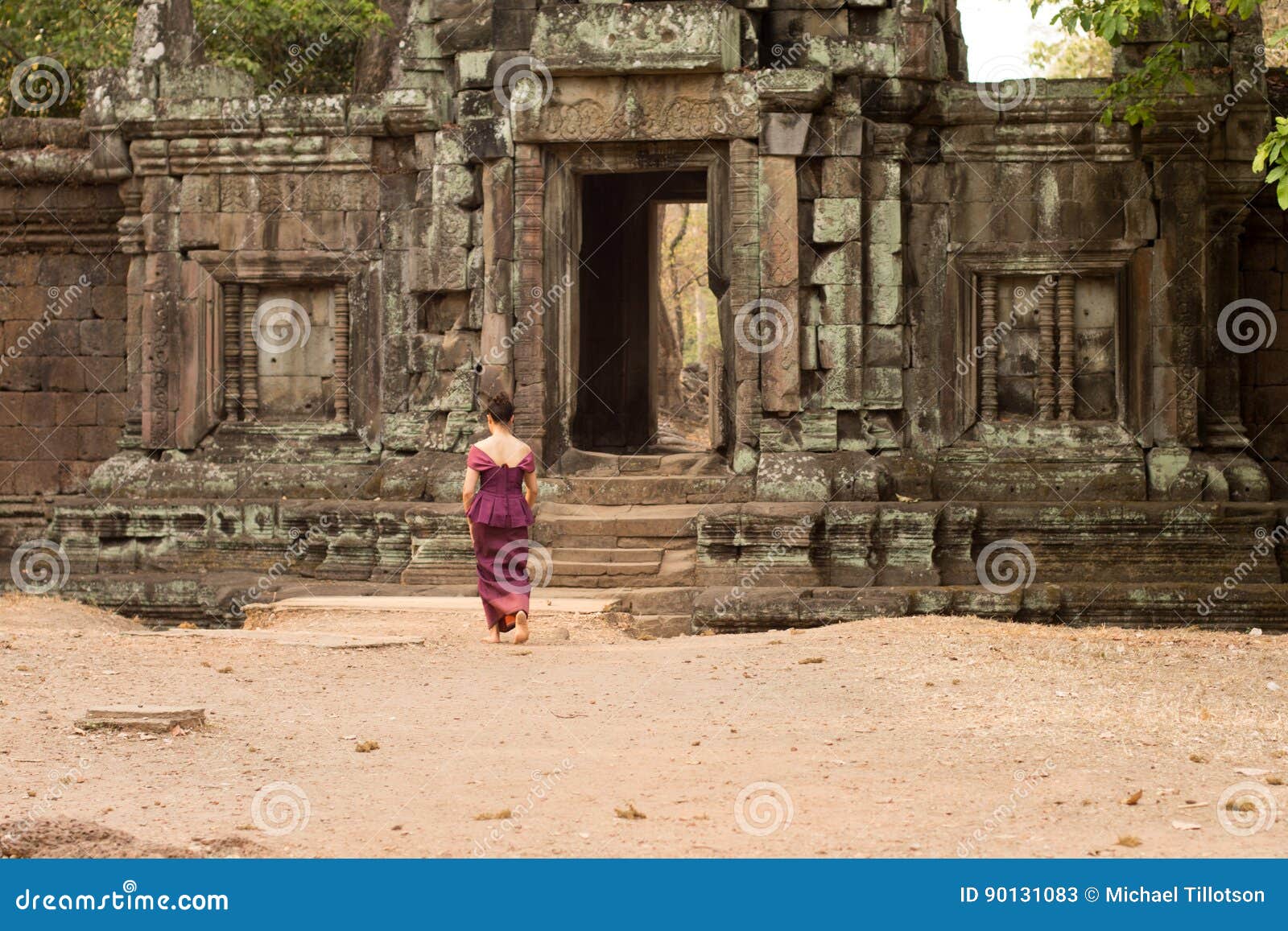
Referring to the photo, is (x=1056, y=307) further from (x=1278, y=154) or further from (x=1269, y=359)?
(x=1278, y=154)

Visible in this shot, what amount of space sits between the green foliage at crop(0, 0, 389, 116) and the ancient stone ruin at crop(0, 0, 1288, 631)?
4525 mm

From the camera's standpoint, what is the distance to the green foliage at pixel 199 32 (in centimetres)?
1792

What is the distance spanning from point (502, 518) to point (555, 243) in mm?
3292

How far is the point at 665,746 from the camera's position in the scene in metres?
→ 7.01

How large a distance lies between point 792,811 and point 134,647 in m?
4.84

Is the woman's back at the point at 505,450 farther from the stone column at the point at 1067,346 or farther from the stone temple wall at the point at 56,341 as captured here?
the stone temple wall at the point at 56,341

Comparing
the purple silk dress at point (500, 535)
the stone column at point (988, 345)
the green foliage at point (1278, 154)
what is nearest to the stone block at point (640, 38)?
the stone column at point (988, 345)

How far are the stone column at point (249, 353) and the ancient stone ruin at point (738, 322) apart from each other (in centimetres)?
2

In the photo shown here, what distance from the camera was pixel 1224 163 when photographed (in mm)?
12469

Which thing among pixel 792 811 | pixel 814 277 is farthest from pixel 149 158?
pixel 792 811

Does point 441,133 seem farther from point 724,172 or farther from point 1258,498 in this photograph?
point 1258,498

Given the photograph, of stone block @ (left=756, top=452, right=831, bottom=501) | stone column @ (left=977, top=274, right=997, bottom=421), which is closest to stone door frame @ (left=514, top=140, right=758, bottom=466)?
stone block @ (left=756, top=452, right=831, bottom=501)

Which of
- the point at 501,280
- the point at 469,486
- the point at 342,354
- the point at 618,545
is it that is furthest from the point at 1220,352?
the point at 342,354

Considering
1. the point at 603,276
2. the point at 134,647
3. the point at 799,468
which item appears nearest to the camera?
the point at 134,647
